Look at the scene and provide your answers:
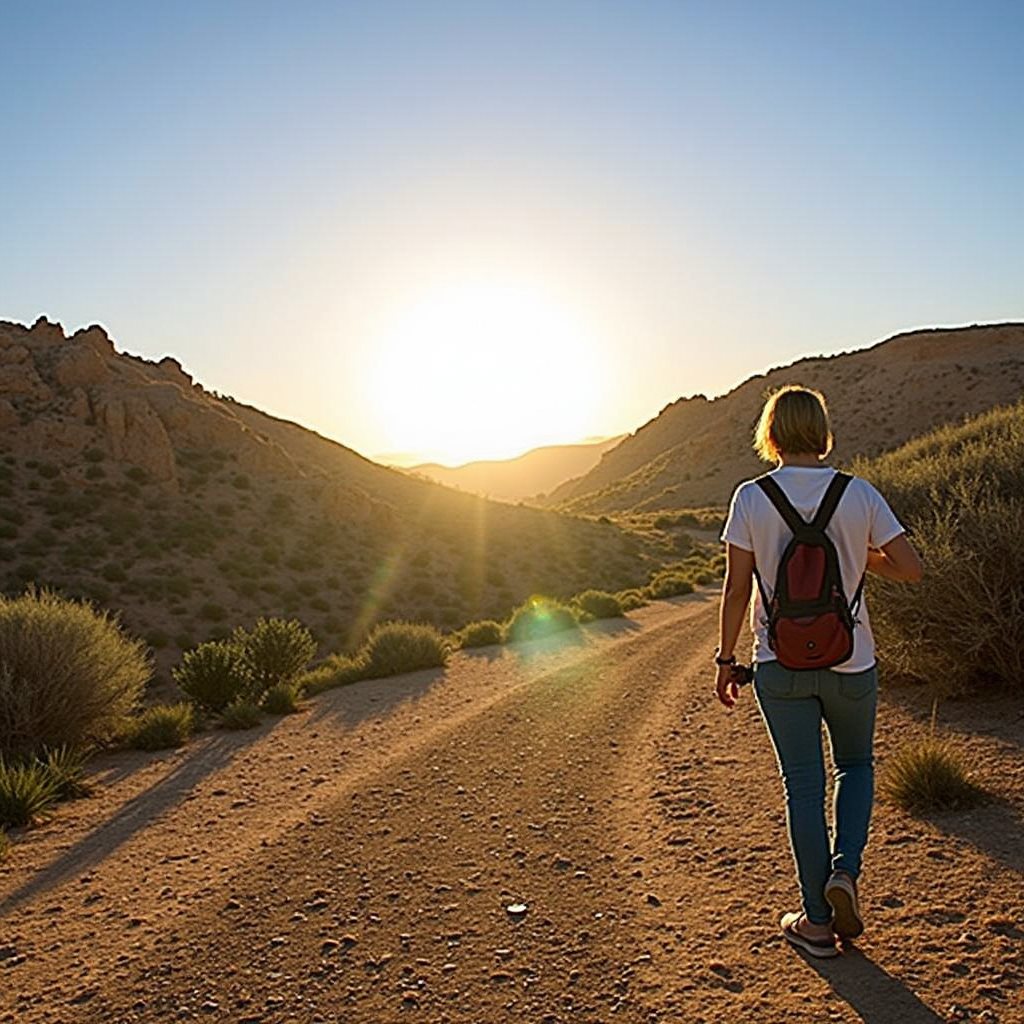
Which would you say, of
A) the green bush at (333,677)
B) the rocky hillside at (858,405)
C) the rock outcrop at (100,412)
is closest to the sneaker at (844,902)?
the green bush at (333,677)

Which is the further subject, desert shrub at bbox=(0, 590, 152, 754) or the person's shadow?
desert shrub at bbox=(0, 590, 152, 754)

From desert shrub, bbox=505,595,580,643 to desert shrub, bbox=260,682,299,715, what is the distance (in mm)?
6378

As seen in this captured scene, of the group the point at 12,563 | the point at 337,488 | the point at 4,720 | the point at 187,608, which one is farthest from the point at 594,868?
the point at 337,488

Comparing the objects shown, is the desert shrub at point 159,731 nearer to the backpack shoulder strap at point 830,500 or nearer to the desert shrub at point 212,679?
the desert shrub at point 212,679

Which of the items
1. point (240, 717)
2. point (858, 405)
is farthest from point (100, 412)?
point (858, 405)

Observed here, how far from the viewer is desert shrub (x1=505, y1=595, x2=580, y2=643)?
61.8ft

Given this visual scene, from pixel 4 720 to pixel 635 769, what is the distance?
22.3ft

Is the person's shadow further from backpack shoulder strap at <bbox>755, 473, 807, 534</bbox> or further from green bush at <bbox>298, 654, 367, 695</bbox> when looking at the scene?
green bush at <bbox>298, 654, 367, 695</bbox>

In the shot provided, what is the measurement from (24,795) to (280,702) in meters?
4.59

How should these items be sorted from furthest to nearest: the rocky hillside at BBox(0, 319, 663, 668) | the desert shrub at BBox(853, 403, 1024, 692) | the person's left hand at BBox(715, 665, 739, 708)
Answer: the rocky hillside at BBox(0, 319, 663, 668) < the desert shrub at BBox(853, 403, 1024, 692) < the person's left hand at BBox(715, 665, 739, 708)

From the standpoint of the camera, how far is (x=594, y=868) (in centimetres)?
570

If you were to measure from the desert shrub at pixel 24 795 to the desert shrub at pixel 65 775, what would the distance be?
0.07 meters

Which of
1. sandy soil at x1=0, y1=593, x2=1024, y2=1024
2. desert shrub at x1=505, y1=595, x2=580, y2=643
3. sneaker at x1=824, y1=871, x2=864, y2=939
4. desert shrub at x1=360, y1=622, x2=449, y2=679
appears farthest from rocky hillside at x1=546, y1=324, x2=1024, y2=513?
sneaker at x1=824, y1=871, x2=864, y2=939

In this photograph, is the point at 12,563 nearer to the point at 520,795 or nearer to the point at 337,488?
the point at 337,488
